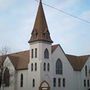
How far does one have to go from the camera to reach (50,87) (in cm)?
7556

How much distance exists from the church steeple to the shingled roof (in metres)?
4.87

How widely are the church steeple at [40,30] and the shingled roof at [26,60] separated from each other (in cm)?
487

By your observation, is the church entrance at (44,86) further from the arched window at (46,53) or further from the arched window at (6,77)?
the arched window at (6,77)

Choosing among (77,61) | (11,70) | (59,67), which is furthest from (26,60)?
(77,61)

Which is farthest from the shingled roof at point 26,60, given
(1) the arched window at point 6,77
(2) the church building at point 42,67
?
(1) the arched window at point 6,77

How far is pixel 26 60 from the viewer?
80.6 metres

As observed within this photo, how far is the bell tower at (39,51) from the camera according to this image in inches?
2906

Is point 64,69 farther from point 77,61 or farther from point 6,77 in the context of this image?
point 6,77

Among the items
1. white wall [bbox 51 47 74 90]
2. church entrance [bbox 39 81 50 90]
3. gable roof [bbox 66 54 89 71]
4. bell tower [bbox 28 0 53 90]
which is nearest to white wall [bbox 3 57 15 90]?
bell tower [bbox 28 0 53 90]

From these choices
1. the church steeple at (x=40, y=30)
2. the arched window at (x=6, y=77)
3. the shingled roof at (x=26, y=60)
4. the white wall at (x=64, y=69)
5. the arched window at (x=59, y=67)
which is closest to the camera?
the church steeple at (x=40, y=30)

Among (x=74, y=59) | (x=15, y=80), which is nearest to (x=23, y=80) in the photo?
(x=15, y=80)

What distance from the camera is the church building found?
74.6 m

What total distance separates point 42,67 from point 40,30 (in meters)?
8.46

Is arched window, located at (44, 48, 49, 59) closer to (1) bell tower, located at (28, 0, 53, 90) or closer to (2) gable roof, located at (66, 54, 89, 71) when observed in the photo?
(1) bell tower, located at (28, 0, 53, 90)
